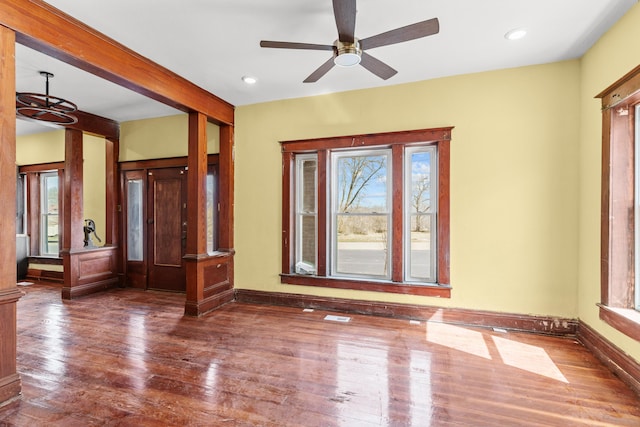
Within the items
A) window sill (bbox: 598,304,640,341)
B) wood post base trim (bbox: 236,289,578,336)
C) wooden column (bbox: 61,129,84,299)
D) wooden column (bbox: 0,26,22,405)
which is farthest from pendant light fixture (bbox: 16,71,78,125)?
window sill (bbox: 598,304,640,341)

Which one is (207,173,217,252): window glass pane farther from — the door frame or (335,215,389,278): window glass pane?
(335,215,389,278): window glass pane

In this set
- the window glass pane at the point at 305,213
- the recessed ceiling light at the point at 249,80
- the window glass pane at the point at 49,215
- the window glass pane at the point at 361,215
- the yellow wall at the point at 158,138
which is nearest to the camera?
the recessed ceiling light at the point at 249,80

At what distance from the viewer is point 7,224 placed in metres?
2.14

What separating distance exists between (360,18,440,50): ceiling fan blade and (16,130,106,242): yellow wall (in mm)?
5512

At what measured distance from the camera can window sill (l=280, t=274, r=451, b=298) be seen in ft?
12.1

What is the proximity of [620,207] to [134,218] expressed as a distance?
21.5ft

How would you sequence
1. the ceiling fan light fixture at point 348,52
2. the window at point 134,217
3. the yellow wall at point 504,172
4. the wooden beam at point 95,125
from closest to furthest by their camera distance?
the ceiling fan light fixture at point 348,52
the yellow wall at point 504,172
the wooden beam at point 95,125
the window at point 134,217

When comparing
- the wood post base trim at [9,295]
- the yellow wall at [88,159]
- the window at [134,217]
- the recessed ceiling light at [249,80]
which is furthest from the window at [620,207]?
the yellow wall at [88,159]

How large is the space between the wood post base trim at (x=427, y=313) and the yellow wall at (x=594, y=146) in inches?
11.1

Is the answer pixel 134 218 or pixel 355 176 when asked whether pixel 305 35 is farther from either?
pixel 134 218

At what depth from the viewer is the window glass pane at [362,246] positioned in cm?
412

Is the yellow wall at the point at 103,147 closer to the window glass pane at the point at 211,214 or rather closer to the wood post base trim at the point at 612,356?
the window glass pane at the point at 211,214

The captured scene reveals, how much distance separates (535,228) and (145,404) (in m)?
3.93

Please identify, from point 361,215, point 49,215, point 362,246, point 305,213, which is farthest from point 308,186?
point 49,215
